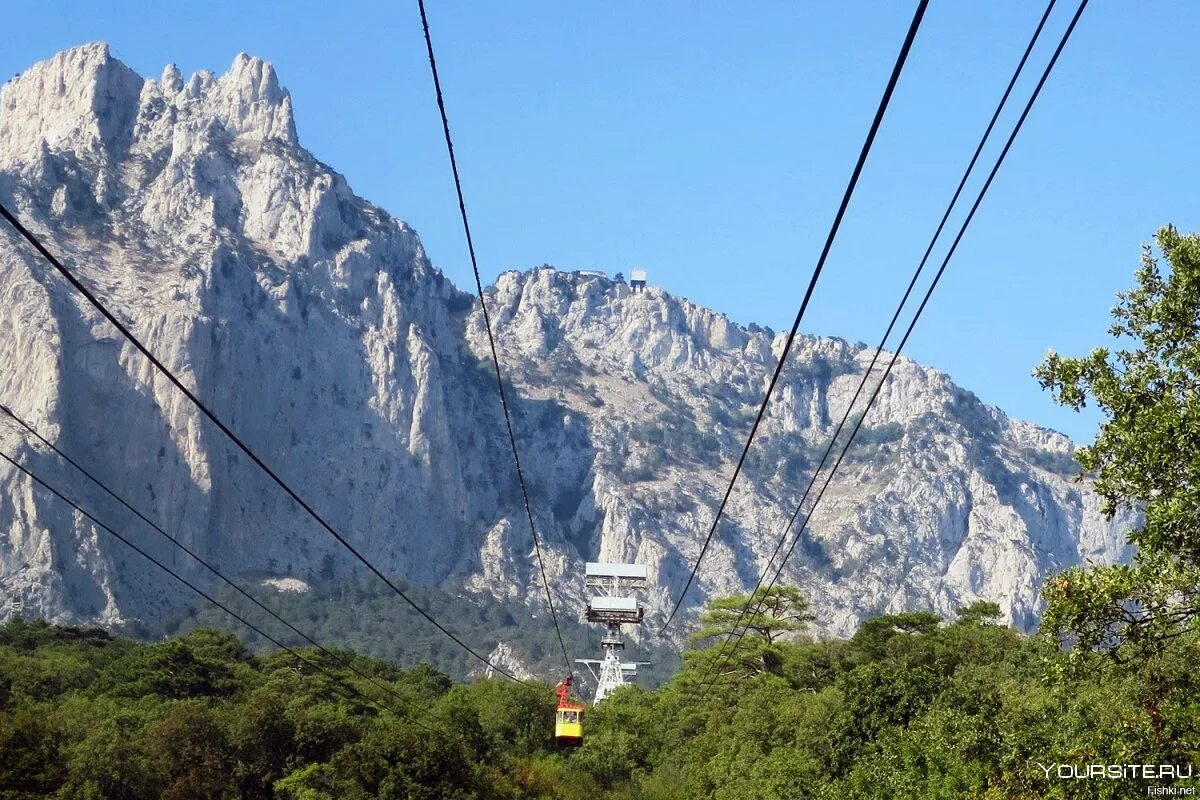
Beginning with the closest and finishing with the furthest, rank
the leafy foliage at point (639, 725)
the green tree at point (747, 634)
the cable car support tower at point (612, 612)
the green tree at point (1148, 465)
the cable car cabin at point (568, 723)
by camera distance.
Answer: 1. the green tree at point (1148, 465)
2. the leafy foliage at point (639, 725)
3. the cable car cabin at point (568, 723)
4. the green tree at point (747, 634)
5. the cable car support tower at point (612, 612)

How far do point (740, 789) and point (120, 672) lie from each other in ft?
185

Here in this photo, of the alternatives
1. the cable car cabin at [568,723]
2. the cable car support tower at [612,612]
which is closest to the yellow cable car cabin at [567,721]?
the cable car cabin at [568,723]

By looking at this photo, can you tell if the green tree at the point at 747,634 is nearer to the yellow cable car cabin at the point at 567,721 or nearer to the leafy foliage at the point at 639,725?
the leafy foliage at the point at 639,725

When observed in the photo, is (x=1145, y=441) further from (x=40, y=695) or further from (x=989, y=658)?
(x=40, y=695)

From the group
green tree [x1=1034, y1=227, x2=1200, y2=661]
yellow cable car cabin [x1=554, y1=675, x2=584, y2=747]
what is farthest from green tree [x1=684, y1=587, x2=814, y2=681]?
green tree [x1=1034, y1=227, x2=1200, y2=661]

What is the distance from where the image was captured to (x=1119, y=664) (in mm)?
19688

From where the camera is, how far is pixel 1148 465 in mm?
19453

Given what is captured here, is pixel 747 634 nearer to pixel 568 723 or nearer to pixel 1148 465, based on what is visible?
pixel 568 723

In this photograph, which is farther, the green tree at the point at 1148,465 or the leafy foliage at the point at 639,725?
the leafy foliage at the point at 639,725

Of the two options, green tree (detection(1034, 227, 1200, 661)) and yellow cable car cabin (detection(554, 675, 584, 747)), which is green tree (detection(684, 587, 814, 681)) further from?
green tree (detection(1034, 227, 1200, 661))

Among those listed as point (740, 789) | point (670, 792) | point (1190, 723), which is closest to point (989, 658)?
point (670, 792)

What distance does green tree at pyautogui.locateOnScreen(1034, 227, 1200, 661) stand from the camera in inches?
741

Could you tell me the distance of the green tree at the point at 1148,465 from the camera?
18828 millimetres

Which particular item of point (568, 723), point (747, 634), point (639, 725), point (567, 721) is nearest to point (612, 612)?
point (747, 634)
